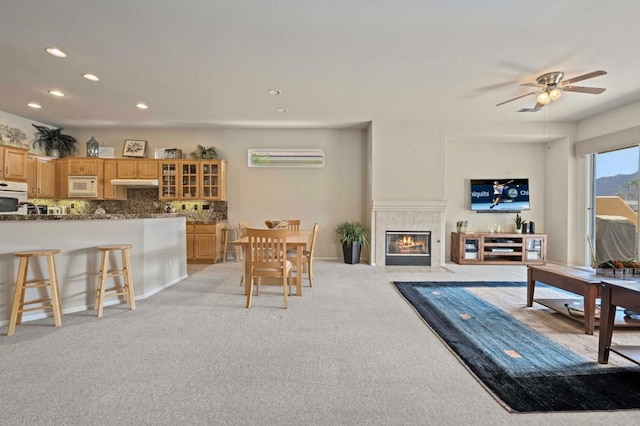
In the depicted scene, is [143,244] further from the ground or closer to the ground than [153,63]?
closer to the ground

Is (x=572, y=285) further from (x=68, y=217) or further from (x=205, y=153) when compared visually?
(x=205, y=153)

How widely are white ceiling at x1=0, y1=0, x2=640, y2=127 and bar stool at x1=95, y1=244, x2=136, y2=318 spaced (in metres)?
2.14

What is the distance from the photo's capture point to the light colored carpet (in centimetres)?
155

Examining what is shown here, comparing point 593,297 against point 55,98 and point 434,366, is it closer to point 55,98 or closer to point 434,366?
point 434,366

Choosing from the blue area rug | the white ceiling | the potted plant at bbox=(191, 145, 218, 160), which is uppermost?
the white ceiling

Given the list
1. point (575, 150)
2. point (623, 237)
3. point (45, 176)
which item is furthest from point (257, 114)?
point (623, 237)

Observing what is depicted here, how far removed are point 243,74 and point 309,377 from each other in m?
3.47

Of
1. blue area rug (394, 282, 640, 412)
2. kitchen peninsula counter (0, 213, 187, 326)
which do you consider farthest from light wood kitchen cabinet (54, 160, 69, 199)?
blue area rug (394, 282, 640, 412)

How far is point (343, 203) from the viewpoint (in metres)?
6.31

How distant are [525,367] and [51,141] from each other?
832cm

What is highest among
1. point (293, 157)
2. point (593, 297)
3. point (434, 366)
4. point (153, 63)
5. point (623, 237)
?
point (153, 63)

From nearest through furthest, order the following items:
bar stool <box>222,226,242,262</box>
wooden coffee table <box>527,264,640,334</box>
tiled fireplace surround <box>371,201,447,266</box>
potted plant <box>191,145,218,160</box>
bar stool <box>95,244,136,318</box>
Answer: wooden coffee table <box>527,264,640,334</box> < bar stool <box>95,244,136,318</box> < tiled fireplace surround <box>371,201,447,266</box> < bar stool <box>222,226,242,262</box> < potted plant <box>191,145,218,160</box>

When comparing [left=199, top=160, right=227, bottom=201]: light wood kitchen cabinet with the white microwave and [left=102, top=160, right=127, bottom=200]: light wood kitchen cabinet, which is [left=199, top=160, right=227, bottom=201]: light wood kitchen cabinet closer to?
[left=102, top=160, right=127, bottom=200]: light wood kitchen cabinet

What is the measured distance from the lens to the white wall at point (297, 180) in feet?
20.5
